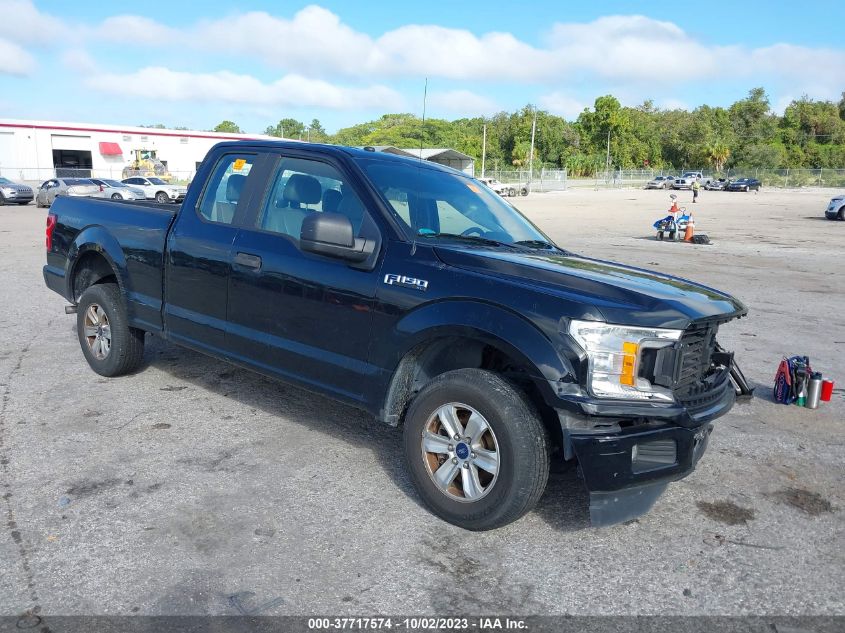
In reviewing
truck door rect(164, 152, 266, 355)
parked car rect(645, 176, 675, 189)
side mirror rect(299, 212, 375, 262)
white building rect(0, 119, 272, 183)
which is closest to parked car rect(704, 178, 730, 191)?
parked car rect(645, 176, 675, 189)

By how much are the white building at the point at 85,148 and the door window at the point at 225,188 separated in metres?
49.0

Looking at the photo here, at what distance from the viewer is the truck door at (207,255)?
4.74 meters

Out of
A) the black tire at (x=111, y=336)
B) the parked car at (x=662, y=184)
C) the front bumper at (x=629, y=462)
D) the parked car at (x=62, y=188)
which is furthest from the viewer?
the parked car at (x=662, y=184)

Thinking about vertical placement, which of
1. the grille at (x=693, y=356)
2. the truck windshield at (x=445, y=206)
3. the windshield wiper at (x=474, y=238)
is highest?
the truck windshield at (x=445, y=206)

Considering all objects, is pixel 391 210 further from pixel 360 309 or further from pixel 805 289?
pixel 805 289

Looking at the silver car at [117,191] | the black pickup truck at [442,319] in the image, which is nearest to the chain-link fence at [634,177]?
the silver car at [117,191]

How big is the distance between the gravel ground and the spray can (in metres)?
0.09

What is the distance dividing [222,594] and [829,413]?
186 inches

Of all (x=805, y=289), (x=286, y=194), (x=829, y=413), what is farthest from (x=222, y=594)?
Answer: (x=805, y=289)

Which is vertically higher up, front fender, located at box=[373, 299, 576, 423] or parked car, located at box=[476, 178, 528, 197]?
parked car, located at box=[476, 178, 528, 197]

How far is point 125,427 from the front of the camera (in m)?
4.86

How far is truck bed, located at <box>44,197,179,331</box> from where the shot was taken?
207 inches

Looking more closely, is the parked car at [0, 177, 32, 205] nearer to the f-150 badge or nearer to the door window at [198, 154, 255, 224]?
the door window at [198, 154, 255, 224]

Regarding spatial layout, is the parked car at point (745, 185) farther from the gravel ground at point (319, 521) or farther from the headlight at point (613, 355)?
the headlight at point (613, 355)
